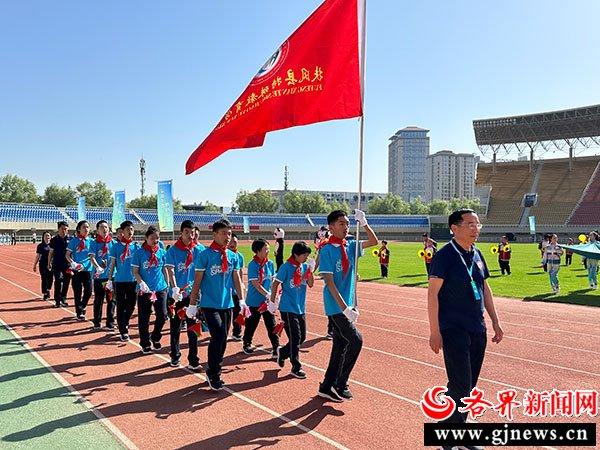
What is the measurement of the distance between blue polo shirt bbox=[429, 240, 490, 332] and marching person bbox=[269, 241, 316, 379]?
9.36 ft

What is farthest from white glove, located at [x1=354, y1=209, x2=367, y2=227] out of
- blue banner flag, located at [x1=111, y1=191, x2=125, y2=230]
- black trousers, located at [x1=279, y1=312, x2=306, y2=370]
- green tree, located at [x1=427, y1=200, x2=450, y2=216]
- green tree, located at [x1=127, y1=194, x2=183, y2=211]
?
green tree, located at [x1=427, y1=200, x2=450, y2=216]

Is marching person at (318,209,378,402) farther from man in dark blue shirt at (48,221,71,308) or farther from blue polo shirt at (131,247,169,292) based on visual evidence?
man in dark blue shirt at (48,221,71,308)

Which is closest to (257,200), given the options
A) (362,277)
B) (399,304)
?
(362,277)

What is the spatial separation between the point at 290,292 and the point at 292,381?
120 centimetres

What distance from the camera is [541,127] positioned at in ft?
228

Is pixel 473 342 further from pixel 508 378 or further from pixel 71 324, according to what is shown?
pixel 71 324

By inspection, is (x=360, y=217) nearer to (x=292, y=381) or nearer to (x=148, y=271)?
(x=292, y=381)

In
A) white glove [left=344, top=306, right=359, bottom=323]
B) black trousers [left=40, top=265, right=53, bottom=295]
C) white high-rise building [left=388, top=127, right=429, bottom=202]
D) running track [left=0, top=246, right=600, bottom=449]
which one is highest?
white high-rise building [left=388, top=127, right=429, bottom=202]

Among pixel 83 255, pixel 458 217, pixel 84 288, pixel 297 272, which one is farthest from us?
pixel 83 255

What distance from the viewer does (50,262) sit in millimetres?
13734

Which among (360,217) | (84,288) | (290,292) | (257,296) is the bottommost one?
(84,288)

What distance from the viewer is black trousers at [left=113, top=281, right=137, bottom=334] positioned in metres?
9.41

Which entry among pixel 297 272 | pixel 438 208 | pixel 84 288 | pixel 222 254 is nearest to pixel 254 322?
pixel 297 272

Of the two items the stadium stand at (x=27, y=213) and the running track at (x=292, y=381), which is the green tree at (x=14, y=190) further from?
the running track at (x=292, y=381)
